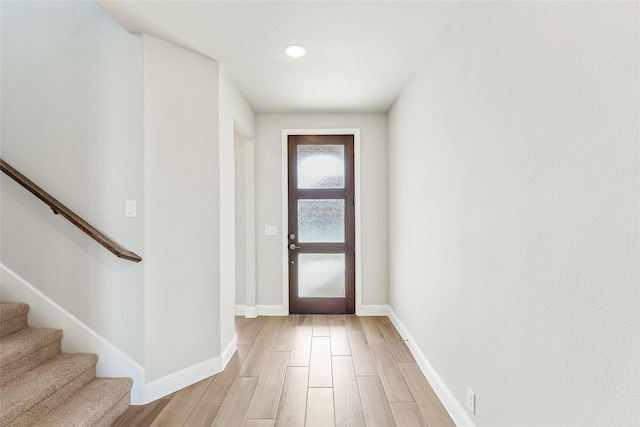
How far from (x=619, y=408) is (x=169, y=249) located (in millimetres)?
2402

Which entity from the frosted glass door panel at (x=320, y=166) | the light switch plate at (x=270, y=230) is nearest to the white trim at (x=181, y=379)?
the light switch plate at (x=270, y=230)

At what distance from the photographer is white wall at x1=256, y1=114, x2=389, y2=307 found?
3.98 m

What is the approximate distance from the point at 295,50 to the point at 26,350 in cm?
264

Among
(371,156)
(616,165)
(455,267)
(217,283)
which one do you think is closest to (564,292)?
(616,165)

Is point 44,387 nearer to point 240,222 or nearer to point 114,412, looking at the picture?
point 114,412

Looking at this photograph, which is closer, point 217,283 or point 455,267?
point 455,267

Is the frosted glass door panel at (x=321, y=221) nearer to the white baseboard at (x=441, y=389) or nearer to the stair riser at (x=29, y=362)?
the white baseboard at (x=441, y=389)

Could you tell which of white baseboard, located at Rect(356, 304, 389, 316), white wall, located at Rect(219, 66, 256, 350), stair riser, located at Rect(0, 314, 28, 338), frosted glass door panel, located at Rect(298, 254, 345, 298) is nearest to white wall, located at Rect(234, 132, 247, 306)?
frosted glass door panel, located at Rect(298, 254, 345, 298)

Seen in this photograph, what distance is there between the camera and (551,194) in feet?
3.69

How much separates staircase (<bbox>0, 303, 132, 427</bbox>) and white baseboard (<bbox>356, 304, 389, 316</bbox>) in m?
2.57

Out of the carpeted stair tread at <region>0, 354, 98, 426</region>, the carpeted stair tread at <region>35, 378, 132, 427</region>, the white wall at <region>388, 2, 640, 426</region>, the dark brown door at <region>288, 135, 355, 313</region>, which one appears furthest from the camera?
the dark brown door at <region>288, 135, 355, 313</region>

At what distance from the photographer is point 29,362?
1.92 m

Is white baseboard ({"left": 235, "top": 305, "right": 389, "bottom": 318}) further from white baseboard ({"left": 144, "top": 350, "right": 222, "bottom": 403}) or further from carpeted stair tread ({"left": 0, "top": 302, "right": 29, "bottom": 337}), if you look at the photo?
carpeted stair tread ({"left": 0, "top": 302, "right": 29, "bottom": 337})

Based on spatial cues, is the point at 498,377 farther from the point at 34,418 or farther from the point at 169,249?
the point at 34,418
